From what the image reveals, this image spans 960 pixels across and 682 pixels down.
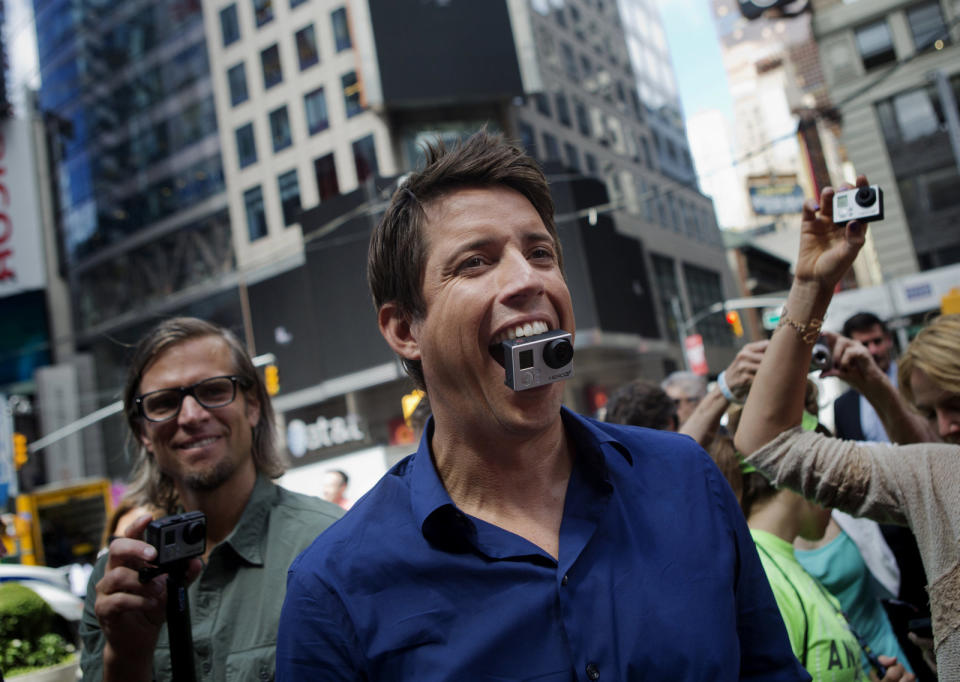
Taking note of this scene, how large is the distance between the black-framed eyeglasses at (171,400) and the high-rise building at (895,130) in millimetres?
26684

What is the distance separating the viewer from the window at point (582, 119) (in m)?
26.4

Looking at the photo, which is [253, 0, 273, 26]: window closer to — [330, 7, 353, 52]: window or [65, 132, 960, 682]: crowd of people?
[330, 7, 353, 52]: window

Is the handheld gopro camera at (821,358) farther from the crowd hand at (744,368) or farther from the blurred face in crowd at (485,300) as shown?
the blurred face in crowd at (485,300)

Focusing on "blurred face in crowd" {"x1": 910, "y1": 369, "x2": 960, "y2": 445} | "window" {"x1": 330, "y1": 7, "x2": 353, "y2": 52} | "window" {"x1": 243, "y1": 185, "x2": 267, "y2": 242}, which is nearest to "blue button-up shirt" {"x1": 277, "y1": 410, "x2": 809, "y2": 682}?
"blurred face in crowd" {"x1": 910, "y1": 369, "x2": 960, "y2": 445}

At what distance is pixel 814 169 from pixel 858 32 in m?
16.6

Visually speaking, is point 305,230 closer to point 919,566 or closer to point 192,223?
point 192,223

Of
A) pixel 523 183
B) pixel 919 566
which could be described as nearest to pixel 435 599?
pixel 523 183

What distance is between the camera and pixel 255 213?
29.8 meters

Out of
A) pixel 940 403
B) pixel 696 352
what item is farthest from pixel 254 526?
pixel 696 352

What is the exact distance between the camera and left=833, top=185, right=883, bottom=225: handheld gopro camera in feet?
5.99

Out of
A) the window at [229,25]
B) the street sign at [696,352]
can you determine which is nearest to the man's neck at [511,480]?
the street sign at [696,352]

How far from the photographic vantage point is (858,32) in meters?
26.0

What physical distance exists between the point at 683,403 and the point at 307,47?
1076 inches

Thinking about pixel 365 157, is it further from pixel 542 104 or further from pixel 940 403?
pixel 940 403
